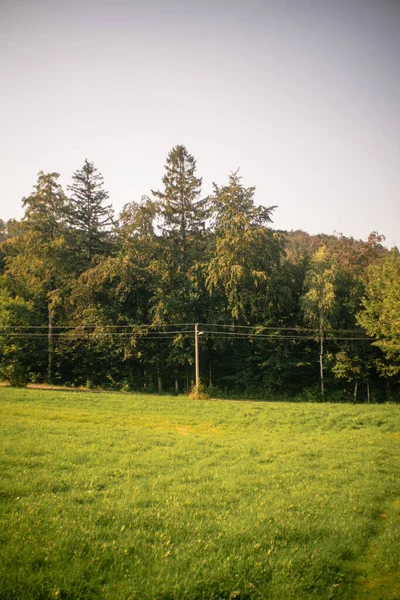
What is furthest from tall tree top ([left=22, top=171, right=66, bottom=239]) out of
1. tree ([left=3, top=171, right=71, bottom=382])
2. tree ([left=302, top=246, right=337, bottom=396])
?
tree ([left=302, top=246, right=337, bottom=396])

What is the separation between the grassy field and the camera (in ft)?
17.4

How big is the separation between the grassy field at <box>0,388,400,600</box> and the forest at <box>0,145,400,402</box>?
22.1 metres

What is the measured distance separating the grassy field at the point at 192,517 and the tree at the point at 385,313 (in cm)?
2062

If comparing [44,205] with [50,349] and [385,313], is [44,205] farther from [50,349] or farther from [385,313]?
[385,313]

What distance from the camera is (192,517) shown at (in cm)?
724

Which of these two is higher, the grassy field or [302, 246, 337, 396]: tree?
[302, 246, 337, 396]: tree

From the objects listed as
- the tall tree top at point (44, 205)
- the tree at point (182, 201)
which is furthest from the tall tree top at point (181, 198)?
the tall tree top at point (44, 205)

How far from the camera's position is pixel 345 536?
700 centimetres

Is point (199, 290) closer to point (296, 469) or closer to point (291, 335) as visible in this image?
point (291, 335)

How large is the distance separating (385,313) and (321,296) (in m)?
6.03

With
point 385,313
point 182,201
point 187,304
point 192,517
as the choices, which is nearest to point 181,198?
point 182,201

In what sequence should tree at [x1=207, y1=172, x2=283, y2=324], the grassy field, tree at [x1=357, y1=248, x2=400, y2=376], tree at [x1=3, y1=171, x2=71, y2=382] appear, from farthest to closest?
1. tree at [x1=3, y1=171, x2=71, y2=382]
2. tree at [x1=207, y1=172, x2=283, y2=324]
3. tree at [x1=357, y1=248, x2=400, y2=376]
4. the grassy field

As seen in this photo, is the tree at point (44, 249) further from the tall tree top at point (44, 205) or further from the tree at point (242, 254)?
the tree at point (242, 254)

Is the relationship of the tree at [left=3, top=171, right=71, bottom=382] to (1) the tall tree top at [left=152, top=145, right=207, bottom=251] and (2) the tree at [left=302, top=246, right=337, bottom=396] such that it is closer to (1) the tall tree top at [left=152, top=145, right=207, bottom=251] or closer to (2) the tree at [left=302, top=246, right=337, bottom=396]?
(1) the tall tree top at [left=152, top=145, right=207, bottom=251]
